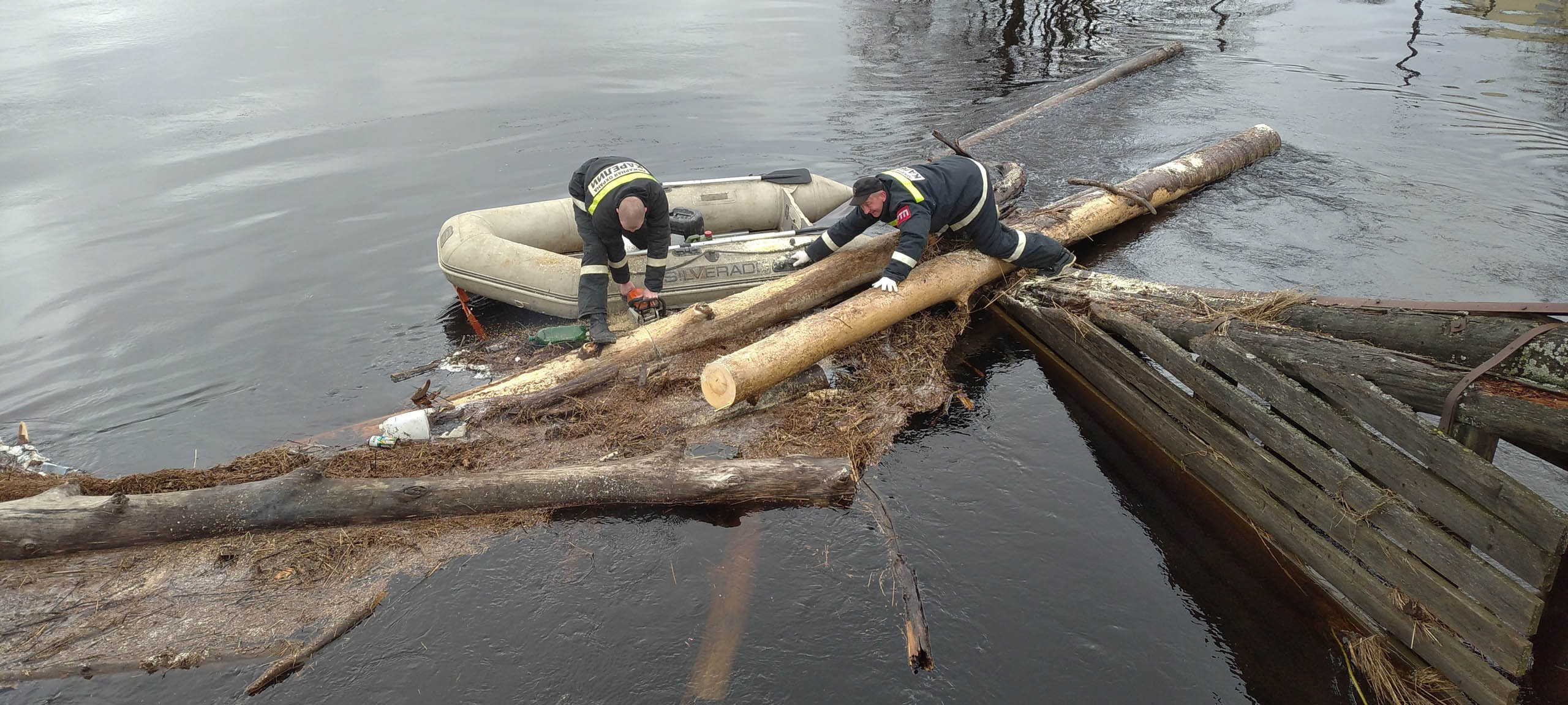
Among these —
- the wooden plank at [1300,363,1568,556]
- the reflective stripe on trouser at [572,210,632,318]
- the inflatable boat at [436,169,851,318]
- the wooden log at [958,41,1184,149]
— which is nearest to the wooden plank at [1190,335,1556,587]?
the wooden plank at [1300,363,1568,556]

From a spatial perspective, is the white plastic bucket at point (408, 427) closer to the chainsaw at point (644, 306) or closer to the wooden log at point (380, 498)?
the wooden log at point (380, 498)

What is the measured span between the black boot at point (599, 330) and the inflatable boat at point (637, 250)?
2.93ft

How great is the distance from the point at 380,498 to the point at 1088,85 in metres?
13.3

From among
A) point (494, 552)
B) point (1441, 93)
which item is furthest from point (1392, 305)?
point (1441, 93)

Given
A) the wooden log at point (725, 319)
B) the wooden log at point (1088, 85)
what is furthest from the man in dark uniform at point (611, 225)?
the wooden log at point (1088, 85)

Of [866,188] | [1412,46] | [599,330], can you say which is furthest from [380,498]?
[1412,46]

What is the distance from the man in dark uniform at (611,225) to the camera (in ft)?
22.7

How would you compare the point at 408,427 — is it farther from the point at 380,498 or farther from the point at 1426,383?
the point at 1426,383

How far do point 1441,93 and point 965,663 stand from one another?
51.3ft

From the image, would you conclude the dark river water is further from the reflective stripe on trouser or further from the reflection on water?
the reflective stripe on trouser

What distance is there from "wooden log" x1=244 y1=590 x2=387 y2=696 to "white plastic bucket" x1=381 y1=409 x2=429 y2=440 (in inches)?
56.8

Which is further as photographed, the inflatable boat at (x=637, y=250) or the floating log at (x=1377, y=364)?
the inflatable boat at (x=637, y=250)

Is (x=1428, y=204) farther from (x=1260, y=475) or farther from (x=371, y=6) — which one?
(x=371, y=6)

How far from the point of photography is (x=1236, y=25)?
18.8m
